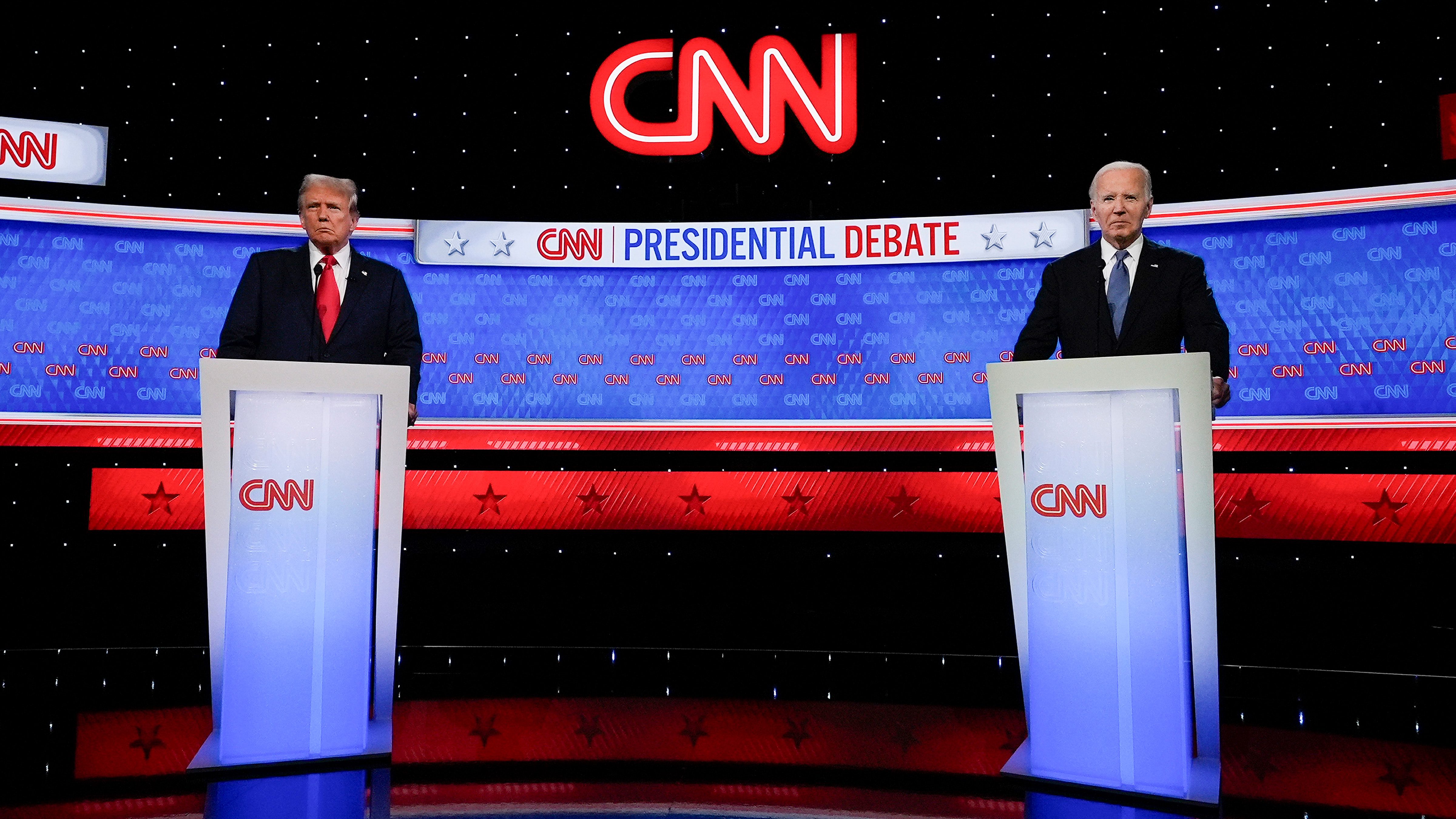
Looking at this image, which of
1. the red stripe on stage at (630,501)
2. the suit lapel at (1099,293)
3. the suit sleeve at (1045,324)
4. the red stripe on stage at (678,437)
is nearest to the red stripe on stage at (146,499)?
the red stripe on stage at (678,437)

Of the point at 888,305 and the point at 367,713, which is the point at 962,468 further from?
the point at 367,713

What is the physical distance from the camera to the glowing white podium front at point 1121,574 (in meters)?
2.41

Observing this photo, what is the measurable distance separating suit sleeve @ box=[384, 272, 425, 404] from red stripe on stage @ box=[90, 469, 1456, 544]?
1896mm

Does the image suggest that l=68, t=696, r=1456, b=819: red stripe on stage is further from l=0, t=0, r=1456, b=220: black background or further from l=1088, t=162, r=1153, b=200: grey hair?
l=0, t=0, r=1456, b=220: black background

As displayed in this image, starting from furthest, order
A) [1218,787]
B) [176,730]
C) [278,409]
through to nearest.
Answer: [176,730] → [278,409] → [1218,787]

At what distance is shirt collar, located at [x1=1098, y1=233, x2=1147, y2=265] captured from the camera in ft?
8.87

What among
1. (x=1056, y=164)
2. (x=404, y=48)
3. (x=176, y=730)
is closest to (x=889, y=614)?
(x=1056, y=164)

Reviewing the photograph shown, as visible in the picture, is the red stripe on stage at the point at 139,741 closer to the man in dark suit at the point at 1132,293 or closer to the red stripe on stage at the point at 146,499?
the red stripe on stage at the point at 146,499

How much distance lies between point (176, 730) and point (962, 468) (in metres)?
3.45

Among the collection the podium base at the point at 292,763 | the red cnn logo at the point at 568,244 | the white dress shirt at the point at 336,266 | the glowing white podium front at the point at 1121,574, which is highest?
the red cnn logo at the point at 568,244

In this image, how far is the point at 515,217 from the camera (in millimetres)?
4926

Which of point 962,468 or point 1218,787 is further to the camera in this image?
point 962,468

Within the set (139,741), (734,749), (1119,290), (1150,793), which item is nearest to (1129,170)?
(1119,290)

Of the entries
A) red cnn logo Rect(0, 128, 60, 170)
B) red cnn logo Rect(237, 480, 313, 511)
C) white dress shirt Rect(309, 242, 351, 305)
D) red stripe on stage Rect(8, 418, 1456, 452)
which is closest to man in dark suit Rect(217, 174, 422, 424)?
white dress shirt Rect(309, 242, 351, 305)
